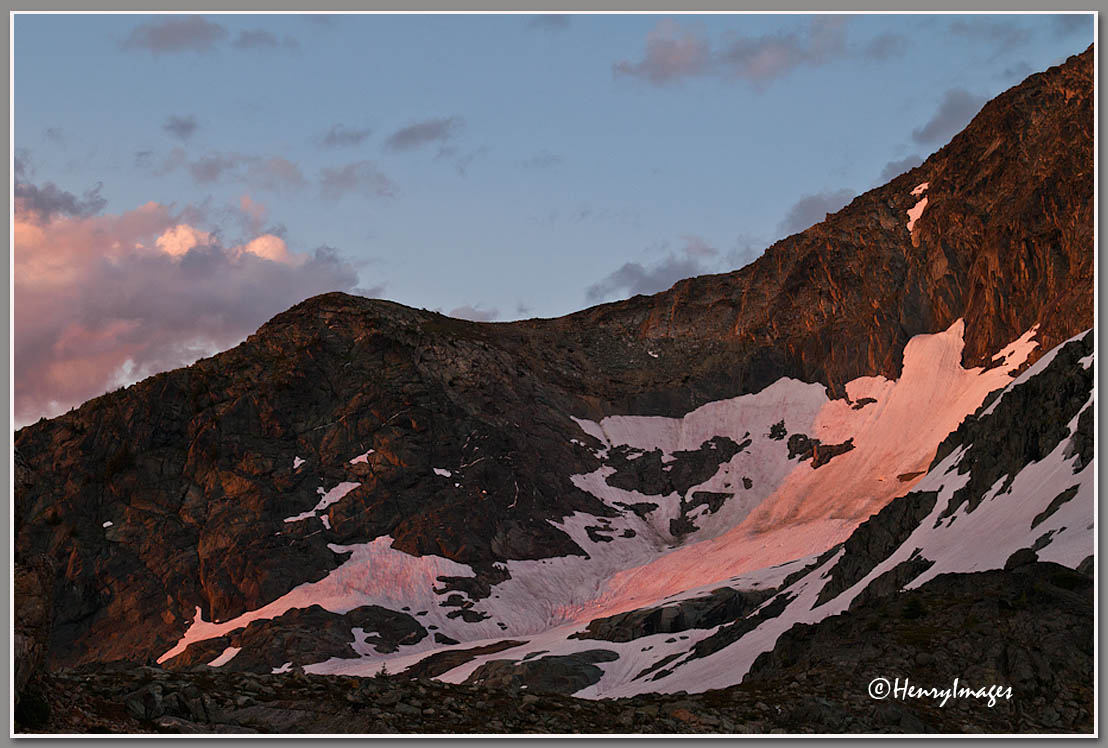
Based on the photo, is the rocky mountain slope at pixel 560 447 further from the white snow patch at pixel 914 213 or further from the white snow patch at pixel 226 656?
the white snow patch at pixel 914 213

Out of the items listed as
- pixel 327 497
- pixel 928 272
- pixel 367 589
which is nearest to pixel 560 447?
pixel 327 497

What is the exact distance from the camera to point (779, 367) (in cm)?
14288

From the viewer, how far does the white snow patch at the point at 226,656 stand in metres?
92.8

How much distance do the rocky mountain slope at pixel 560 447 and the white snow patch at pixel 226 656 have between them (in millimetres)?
472

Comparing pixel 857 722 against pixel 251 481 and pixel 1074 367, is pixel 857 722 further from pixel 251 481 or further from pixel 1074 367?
pixel 251 481

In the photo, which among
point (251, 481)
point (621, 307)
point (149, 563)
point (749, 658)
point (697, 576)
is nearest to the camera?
point (749, 658)

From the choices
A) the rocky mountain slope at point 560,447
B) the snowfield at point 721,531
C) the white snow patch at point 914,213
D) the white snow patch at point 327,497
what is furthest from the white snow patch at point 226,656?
the white snow patch at point 914,213

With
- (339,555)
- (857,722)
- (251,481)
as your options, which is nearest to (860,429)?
(339,555)

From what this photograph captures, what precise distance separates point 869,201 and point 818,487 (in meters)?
49.5

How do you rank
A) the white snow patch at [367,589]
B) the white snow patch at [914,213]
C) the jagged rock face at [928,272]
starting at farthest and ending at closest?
the white snow patch at [914,213]
the jagged rock face at [928,272]
the white snow patch at [367,589]

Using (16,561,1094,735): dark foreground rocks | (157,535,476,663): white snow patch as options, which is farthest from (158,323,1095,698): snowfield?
(16,561,1094,735): dark foreground rocks

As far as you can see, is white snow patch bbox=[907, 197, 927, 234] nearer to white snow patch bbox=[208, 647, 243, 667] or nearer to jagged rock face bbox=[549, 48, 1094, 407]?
jagged rock face bbox=[549, 48, 1094, 407]

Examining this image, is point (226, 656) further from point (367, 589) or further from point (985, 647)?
point (985, 647)

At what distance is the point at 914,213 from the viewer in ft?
468
